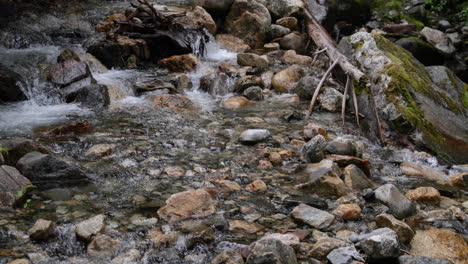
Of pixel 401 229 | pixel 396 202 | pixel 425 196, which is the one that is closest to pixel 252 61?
pixel 425 196

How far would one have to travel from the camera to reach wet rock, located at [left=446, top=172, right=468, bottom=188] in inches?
188

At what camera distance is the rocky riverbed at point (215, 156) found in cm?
309

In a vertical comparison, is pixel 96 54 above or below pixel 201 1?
below

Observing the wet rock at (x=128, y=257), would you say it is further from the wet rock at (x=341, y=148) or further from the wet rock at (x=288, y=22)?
the wet rock at (x=288, y=22)

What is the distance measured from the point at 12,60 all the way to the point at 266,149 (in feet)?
19.7

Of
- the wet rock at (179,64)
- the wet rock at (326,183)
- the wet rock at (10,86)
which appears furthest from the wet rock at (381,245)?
the wet rock at (179,64)

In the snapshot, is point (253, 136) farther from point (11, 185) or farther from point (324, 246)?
point (11, 185)

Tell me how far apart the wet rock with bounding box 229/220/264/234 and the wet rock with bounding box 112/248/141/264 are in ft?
2.76

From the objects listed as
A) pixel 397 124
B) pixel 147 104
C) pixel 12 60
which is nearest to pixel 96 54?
pixel 12 60

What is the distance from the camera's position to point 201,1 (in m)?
12.4

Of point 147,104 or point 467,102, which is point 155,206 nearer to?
point 147,104

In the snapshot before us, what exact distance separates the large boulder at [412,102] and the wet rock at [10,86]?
625 centimetres

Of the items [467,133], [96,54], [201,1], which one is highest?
[201,1]

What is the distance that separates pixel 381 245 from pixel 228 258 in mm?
1149
